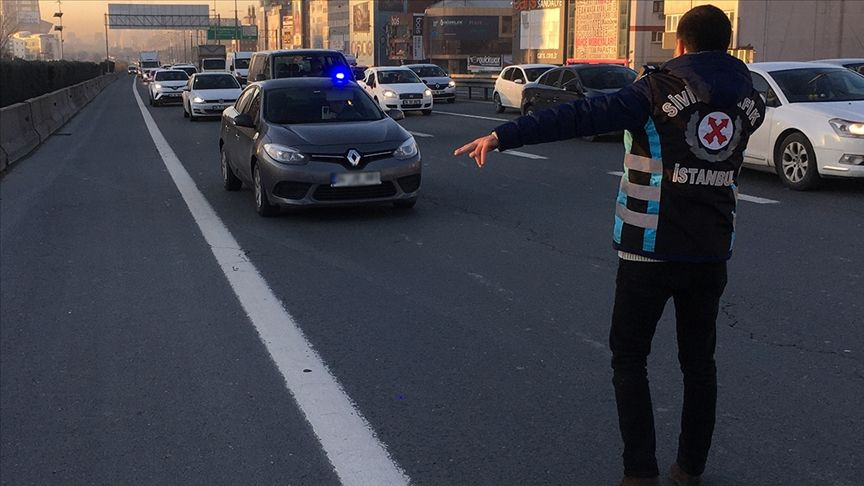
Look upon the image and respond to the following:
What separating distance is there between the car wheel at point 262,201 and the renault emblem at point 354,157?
1003 millimetres

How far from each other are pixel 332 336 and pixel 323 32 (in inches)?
5930

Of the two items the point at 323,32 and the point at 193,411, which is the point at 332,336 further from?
the point at 323,32

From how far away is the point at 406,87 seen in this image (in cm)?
2992

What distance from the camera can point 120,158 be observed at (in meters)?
17.4

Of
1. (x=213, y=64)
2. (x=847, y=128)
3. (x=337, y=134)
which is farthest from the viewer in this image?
(x=213, y=64)

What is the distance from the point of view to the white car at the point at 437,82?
36.5 metres

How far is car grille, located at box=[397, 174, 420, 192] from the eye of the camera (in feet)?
33.3

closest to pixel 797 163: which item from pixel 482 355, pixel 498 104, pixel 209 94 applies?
pixel 482 355

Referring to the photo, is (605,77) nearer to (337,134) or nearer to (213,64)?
(337,134)

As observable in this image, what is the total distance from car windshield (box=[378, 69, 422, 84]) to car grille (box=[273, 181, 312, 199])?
21299 mm

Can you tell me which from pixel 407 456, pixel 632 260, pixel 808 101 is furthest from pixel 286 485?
pixel 808 101

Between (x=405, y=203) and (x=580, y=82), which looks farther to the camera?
(x=580, y=82)

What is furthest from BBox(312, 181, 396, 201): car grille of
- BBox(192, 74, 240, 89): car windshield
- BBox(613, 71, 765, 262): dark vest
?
BBox(192, 74, 240, 89): car windshield

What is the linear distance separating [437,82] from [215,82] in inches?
376
